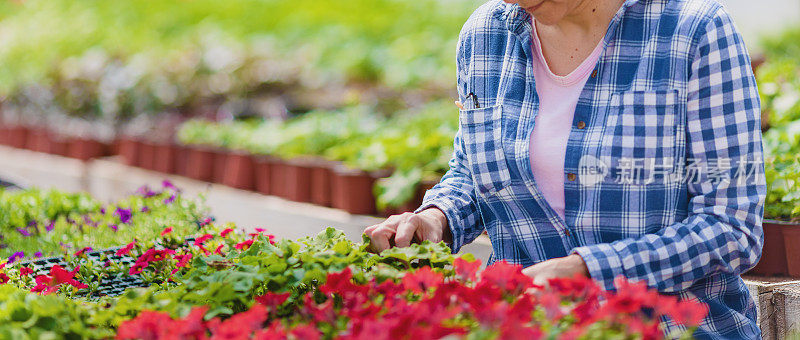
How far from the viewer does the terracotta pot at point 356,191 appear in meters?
3.83

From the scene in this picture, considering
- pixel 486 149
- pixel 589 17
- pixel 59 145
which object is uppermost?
pixel 589 17

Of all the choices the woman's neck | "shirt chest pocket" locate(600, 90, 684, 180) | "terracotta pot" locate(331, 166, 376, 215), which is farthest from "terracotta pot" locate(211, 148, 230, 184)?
"shirt chest pocket" locate(600, 90, 684, 180)

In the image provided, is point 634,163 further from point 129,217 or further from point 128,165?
point 128,165

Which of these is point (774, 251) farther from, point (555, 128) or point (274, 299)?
point (274, 299)

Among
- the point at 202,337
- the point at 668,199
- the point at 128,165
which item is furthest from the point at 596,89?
the point at 128,165

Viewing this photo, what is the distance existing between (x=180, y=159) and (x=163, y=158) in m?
0.21

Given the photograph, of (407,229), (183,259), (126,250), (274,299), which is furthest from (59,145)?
(274,299)

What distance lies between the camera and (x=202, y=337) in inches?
43.4

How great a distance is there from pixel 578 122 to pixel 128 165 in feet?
16.1

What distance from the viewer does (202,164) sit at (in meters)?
5.14

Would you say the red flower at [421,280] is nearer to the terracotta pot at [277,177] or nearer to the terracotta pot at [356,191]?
the terracotta pot at [356,191]

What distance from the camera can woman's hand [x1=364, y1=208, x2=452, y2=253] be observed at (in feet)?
5.32

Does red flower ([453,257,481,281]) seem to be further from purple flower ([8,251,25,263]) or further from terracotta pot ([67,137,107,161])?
terracotta pot ([67,137,107,161])

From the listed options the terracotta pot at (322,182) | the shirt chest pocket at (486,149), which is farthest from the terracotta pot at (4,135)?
the shirt chest pocket at (486,149)
